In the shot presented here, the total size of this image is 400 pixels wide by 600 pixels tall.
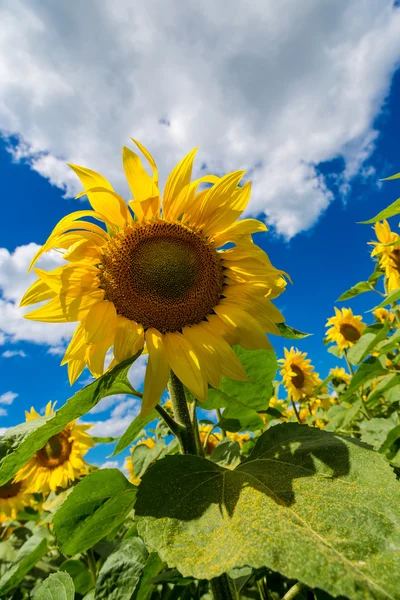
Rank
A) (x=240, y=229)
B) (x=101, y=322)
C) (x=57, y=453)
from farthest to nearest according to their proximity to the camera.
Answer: (x=57, y=453) → (x=240, y=229) → (x=101, y=322)

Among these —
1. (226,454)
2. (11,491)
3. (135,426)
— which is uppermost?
(11,491)

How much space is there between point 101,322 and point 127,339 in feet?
0.43

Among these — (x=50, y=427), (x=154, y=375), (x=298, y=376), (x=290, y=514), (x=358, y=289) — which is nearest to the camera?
(x=290, y=514)

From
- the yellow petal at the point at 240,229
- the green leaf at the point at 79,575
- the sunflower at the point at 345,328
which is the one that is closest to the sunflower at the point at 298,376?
the sunflower at the point at 345,328

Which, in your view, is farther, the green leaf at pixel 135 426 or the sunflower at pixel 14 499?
the sunflower at pixel 14 499

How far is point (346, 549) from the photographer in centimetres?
113

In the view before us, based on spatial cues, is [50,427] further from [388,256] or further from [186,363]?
[388,256]

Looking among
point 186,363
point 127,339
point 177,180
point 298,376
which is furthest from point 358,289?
point 127,339

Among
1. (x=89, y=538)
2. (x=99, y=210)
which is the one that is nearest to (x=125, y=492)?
(x=89, y=538)

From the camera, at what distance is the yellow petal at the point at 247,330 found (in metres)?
1.95

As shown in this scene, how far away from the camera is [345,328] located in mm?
7562

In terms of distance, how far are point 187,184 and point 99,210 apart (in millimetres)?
417

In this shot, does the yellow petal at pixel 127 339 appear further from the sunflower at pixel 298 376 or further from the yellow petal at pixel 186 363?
the sunflower at pixel 298 376

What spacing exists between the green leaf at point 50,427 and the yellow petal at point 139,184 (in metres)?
0.70
